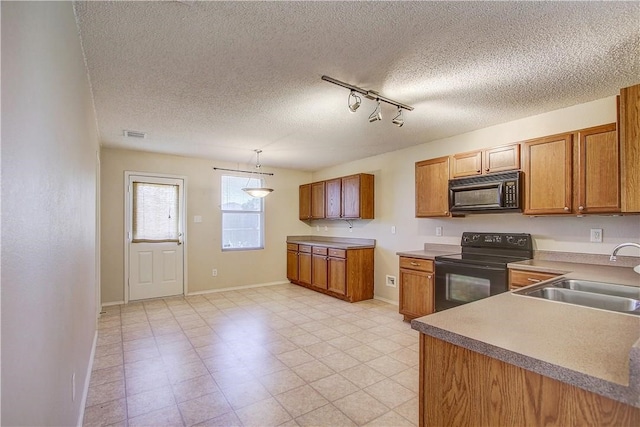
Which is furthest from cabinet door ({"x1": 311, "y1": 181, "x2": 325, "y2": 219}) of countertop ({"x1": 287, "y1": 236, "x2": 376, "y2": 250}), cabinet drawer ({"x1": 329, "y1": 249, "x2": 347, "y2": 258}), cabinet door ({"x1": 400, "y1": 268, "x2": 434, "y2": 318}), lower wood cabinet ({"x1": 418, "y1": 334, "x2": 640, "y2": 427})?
lower wood cabinet ({"x1": 418, "y1": 334, "x2": 640, "y2": 427})

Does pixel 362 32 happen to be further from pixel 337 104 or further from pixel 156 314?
pixel 156 314

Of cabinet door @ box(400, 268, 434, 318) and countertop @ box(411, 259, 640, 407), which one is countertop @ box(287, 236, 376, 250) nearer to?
cabinet door @ box(400, 268, 434, 318)

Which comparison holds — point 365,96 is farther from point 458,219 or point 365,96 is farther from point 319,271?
point 319,271

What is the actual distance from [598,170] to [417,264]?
75.8 inches

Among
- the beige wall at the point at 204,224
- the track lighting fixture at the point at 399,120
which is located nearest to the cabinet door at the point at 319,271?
the beige wall at the point at 204,224

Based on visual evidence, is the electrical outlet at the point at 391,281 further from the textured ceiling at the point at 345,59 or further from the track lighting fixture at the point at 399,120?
the track lighting fixture at the point at 399,120

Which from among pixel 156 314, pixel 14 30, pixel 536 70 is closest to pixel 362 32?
pixel 536 70

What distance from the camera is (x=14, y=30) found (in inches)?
31.3

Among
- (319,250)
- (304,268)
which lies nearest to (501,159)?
(319,250)

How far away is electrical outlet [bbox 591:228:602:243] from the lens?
9.22 ft

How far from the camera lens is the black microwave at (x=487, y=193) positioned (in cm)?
308

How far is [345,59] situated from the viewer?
7.04ft

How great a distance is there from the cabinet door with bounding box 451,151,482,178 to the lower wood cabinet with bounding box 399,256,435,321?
1.10m

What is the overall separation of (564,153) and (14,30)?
11.8ft
